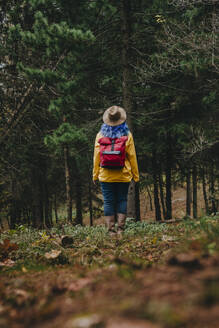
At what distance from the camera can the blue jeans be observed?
19.2ft

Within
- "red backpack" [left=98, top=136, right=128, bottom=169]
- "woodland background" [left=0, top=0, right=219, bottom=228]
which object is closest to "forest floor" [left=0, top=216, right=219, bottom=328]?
"red backpack" [left=98, top=136, right=128, bottom=169]

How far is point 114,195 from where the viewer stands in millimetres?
5973

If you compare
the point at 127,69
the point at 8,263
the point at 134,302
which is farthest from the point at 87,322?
the point at 127,69

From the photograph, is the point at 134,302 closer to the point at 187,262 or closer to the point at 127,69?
the point at 187,262

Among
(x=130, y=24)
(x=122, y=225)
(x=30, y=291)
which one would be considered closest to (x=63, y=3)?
(x=130, y=24)

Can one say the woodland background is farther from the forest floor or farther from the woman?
the forest floor

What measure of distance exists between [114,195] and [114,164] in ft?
2.52

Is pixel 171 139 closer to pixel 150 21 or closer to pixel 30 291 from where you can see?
pixel 150 21

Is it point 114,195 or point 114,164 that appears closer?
point 114,164

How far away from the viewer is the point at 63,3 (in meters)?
9.50

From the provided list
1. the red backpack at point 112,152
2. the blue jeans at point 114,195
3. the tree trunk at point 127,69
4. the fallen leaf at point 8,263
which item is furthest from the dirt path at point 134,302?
the tree trunk at point 127,69

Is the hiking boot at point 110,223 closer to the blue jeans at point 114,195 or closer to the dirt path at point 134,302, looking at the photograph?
the blue jeans at point 114,195

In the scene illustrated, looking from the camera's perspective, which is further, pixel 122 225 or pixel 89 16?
pixel 89 16

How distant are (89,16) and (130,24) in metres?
1.82
